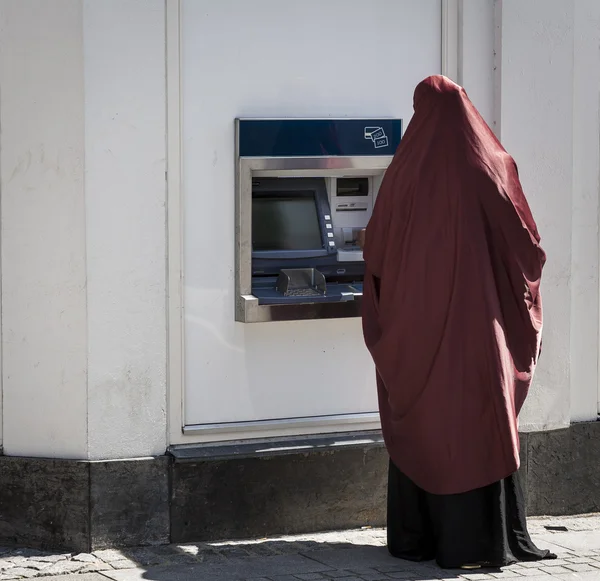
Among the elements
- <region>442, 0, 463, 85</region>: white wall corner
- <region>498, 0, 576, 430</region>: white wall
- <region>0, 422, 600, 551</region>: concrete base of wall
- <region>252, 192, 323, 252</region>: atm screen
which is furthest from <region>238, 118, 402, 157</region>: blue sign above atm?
<region>0, 422, 600, 551</region>: concrete base of wall

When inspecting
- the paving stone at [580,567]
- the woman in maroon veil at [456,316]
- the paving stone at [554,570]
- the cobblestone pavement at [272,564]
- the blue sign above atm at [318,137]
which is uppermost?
the blue sign above atm at [318,137]

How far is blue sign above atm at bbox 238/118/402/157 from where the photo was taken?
5902mm

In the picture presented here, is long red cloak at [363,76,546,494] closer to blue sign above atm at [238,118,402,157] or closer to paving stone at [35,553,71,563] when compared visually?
blue sign above atm at [238,118,402,157]

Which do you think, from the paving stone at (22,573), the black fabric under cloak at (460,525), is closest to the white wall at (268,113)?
the black fabric under cloak at (460,525)

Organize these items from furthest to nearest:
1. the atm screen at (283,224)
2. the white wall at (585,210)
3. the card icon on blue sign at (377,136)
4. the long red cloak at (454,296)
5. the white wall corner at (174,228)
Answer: the white wall at (585,210), the card icon on blue sign at (377,136), the atm screen at (283,224), the white wall corner at (174,228), the long red cloak at (454,296)

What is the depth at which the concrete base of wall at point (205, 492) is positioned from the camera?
5.69 metres

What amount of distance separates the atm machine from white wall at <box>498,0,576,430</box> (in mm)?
726

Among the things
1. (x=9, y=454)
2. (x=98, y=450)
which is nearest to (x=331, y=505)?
(x=98, y=450)

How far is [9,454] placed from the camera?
19.0 feet

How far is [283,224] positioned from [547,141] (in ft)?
5.15

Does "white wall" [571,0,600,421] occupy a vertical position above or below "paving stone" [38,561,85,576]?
above

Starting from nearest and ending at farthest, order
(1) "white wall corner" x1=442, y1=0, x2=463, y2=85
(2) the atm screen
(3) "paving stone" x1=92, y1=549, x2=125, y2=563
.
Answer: (3) "paving stone" x1=92, y1=549, x2=125, y2=563, (2) the atm screen, (1) "white wall corner" x1=442, y1=0, x2=463, y2=85

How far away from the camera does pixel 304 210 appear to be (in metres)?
6.07

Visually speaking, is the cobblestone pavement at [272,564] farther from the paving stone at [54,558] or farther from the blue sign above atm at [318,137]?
the blue sign above atm at [318,137]
